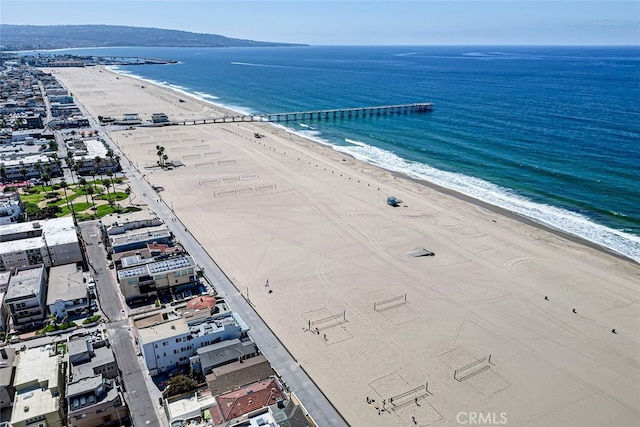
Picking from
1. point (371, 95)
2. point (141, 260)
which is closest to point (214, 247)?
point (141, 260)

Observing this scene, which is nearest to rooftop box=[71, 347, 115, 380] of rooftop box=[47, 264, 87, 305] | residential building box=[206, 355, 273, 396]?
residential building box=[206, 355, 273, 396]

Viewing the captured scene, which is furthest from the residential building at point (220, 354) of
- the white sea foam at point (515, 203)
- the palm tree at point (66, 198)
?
the white sea foam at point (515, 203)

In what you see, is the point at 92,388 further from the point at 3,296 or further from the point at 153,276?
the point at 3,296

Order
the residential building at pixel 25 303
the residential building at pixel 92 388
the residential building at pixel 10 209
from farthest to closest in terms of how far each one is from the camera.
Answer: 1. the residential building at pixel 10 209
2. the residential building at pixel 25 303
3. the residential building at pixel 92 388

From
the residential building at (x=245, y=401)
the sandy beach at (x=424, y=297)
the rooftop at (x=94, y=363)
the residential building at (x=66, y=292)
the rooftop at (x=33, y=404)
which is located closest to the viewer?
the residential building at (x=245, y=401)

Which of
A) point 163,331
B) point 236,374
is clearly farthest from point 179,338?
point 236,374

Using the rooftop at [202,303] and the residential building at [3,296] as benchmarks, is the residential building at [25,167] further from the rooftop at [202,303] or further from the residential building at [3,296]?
the rooftop at [202,303]

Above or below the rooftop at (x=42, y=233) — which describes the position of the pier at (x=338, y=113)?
above
